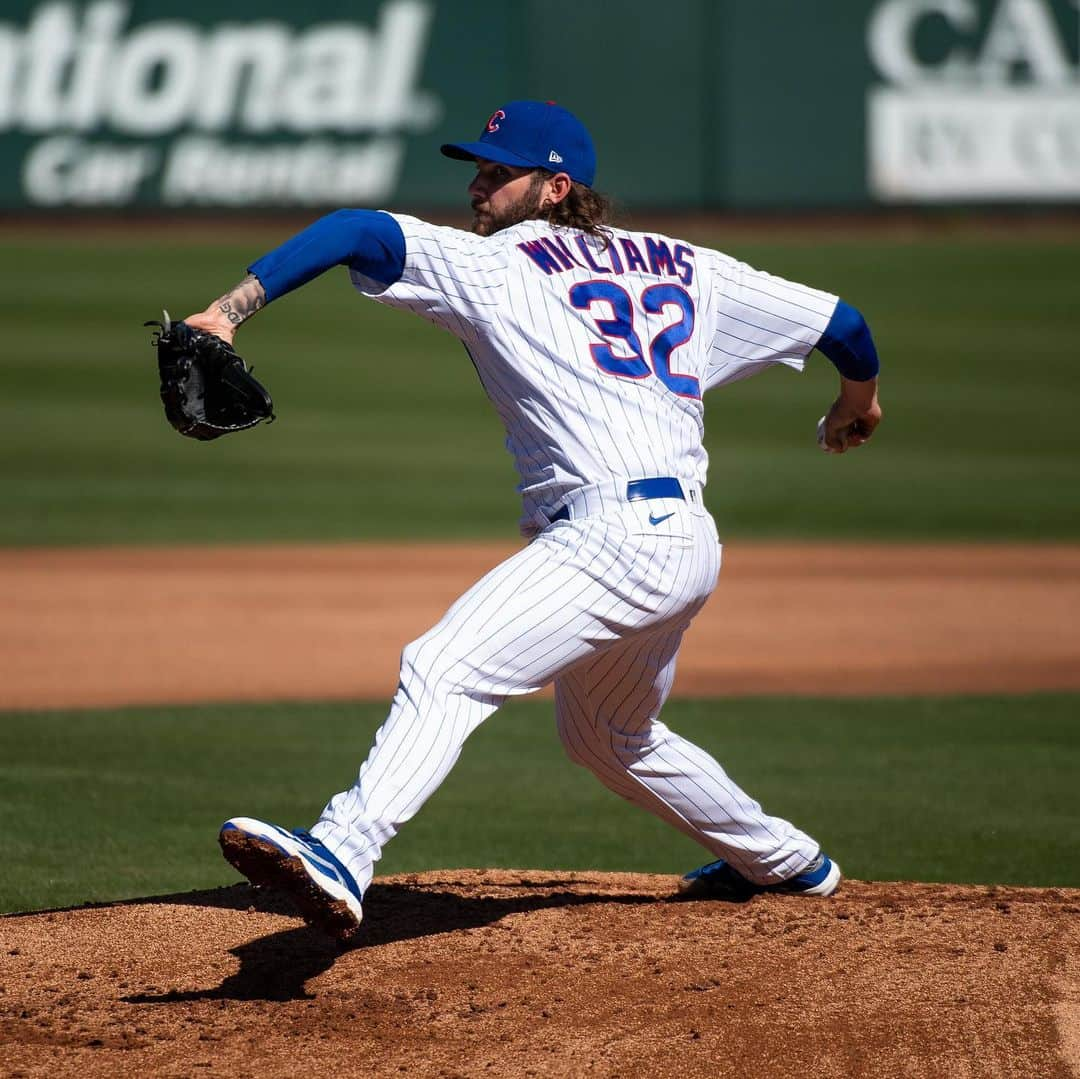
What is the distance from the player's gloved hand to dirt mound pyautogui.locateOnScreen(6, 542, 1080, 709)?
3409 mm

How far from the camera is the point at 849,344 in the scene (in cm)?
398

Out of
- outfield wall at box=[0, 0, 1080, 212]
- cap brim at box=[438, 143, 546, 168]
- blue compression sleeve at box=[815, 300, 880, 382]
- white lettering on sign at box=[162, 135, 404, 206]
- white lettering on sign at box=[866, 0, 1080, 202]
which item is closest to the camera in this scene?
cap brim at box=[438, 143, 546, 168]

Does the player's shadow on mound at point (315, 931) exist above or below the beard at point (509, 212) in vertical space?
below

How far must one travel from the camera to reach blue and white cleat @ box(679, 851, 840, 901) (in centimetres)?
427

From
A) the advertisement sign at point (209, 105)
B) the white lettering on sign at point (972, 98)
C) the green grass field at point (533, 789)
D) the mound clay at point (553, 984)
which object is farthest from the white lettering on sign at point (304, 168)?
the mound clay at point (553, 984)

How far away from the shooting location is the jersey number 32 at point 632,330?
356 centimetres

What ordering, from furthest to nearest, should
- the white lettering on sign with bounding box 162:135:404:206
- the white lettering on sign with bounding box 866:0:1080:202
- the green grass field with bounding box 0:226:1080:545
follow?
the white lettering on sign with bounding box 162:135:404:206 < the white lettering on sign with bounding box 866:0:1080:202 < the green grass field with bounding box 0:226:1080:545

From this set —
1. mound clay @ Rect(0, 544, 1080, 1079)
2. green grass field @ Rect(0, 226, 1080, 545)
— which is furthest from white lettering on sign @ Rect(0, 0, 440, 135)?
mound clay @ Rect(0, 544, 1080, 1079)

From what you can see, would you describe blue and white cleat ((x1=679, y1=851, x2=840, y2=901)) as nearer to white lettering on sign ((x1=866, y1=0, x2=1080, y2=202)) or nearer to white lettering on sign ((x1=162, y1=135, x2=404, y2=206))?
white lettering on sign ((x1=162, y1=135, x2=404, y2=206))

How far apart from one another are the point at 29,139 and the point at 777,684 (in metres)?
15.0

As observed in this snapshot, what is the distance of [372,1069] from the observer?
Result: 317 centimetres

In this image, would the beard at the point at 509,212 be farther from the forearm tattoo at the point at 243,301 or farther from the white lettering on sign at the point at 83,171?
the white lettering on sign at the point at 83,171

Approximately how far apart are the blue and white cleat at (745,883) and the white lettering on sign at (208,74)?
1702cm

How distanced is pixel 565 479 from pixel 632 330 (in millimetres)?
354
